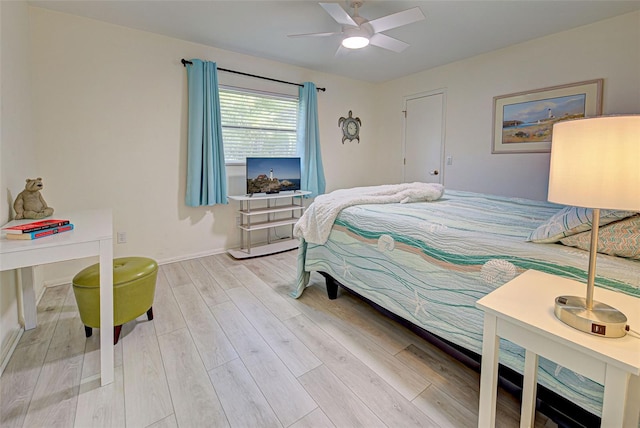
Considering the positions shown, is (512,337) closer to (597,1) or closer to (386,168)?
(597,1)

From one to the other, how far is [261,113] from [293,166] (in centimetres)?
81

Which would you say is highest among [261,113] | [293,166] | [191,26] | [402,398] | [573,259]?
[191,26]

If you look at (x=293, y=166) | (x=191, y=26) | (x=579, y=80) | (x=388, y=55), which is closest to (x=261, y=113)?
(x=293, y=166)

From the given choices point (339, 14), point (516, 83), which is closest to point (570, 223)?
point (339, 14)

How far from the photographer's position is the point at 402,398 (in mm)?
1451

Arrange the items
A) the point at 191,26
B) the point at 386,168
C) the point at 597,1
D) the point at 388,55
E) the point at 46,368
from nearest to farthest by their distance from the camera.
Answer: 1. the point at 46,368
2. the point at 597,1
3. the point at 191,26
4. the point at 388,55
5. the point at 386,168

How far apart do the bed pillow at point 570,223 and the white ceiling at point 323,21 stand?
2173 millimetres

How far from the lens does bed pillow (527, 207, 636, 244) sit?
3.87ft

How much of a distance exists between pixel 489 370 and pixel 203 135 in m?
3.33

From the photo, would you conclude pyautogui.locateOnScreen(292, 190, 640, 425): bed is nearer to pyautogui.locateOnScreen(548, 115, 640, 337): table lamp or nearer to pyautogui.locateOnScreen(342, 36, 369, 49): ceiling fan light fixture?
pyautogui.locateOnScreen(548, 115, 640, 337): table lamp

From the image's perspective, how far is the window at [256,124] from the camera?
371cm

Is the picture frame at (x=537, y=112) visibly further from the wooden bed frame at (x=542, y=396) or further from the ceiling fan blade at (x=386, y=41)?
the wooden bed frame at (x=542, y=396)

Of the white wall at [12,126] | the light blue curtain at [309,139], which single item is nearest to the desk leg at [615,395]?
the white wall at [12,126]

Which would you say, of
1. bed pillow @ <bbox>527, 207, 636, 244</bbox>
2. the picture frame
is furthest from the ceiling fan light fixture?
the picture frame
